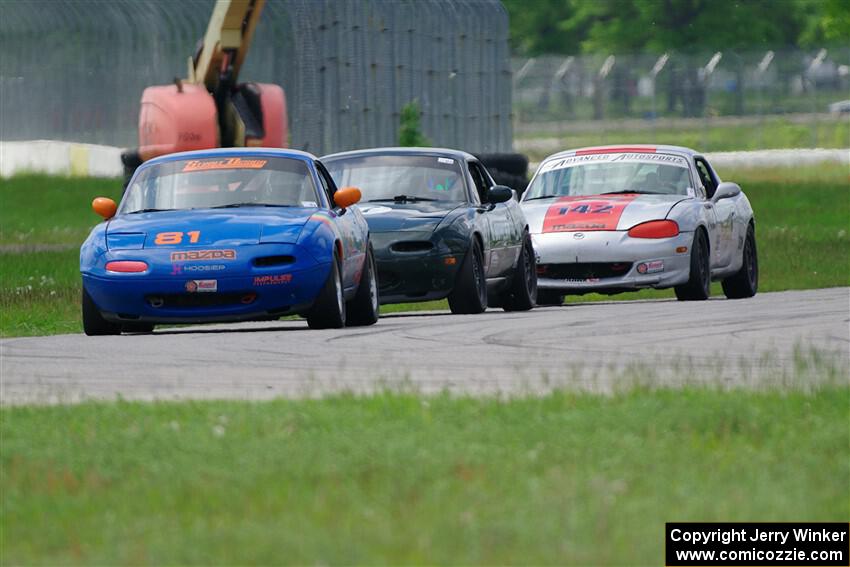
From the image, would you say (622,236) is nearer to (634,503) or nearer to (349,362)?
(349,362)

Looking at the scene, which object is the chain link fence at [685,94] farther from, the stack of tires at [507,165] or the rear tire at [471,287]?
the rear tire at [471,287]

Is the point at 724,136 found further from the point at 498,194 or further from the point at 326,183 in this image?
the point at 326,183

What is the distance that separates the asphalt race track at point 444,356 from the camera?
10242mm

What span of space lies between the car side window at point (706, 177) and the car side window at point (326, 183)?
5404 millimetres

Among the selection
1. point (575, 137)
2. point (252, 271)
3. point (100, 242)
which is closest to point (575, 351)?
point (252, 271)

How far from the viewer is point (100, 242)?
46.9ft

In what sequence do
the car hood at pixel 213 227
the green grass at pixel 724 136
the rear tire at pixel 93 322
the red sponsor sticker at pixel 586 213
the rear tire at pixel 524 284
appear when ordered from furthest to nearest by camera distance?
the green grass at pixel 724 136 → the red sponsor sticker at pixel 586 213 → the rear tire at pixel 524 284 → the rear tire at pixel 93 322 → the car hood at pixel 213 227

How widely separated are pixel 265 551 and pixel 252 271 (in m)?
8.06

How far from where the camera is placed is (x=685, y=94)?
58.6 m

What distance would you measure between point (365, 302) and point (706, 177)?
242 inches

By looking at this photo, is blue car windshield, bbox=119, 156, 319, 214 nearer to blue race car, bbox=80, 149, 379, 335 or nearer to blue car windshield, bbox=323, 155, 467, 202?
blue race car, bbox=80, 149, 379, 335

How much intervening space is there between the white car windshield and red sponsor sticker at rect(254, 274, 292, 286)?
6540 millimetres

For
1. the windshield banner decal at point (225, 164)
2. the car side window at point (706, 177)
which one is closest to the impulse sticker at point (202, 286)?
the windshield banner decal at point (225, 164)

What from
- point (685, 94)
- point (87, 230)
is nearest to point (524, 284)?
point (87, 230)
